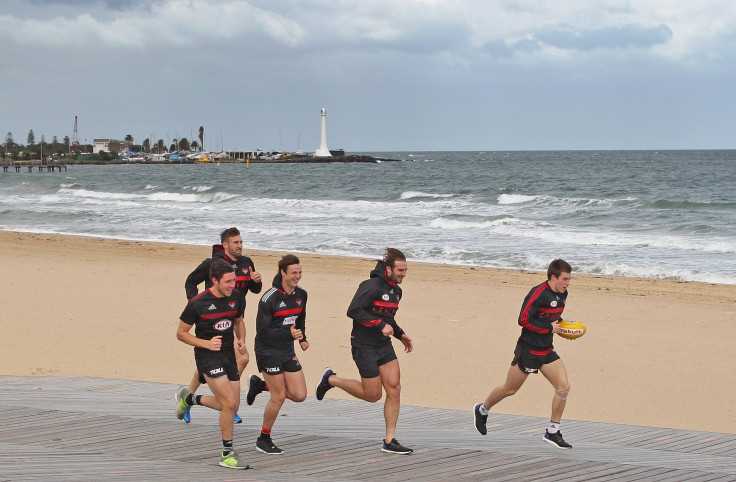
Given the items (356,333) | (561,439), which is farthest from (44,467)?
(561,439)

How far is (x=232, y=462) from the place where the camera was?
6.00 m

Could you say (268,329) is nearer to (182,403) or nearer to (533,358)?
(182,403)

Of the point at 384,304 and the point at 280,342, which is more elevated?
the point at 384,304

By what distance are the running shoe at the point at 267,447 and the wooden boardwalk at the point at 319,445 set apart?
0.05 metres

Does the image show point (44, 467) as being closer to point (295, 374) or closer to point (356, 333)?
point (295, 374)

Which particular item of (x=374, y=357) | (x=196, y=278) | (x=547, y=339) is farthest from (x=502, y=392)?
(x=196, y=278)

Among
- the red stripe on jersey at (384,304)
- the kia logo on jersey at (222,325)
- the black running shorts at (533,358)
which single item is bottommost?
the black running shorts at (533,358)

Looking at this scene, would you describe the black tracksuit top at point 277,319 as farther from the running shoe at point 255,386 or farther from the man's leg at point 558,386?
the man's leg at point 558,386

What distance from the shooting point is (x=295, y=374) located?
6629 mm

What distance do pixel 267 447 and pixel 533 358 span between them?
2417 millimetres

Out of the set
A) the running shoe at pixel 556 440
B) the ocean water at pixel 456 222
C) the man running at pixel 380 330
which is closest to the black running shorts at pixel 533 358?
the running shoe at pixel 556 440

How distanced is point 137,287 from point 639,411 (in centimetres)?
1091

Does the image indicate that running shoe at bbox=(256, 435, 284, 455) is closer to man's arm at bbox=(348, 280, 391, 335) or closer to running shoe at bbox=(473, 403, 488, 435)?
man's arm at bbox=(348, 280, 391, 335)

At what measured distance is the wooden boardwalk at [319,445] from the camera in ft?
19.4
